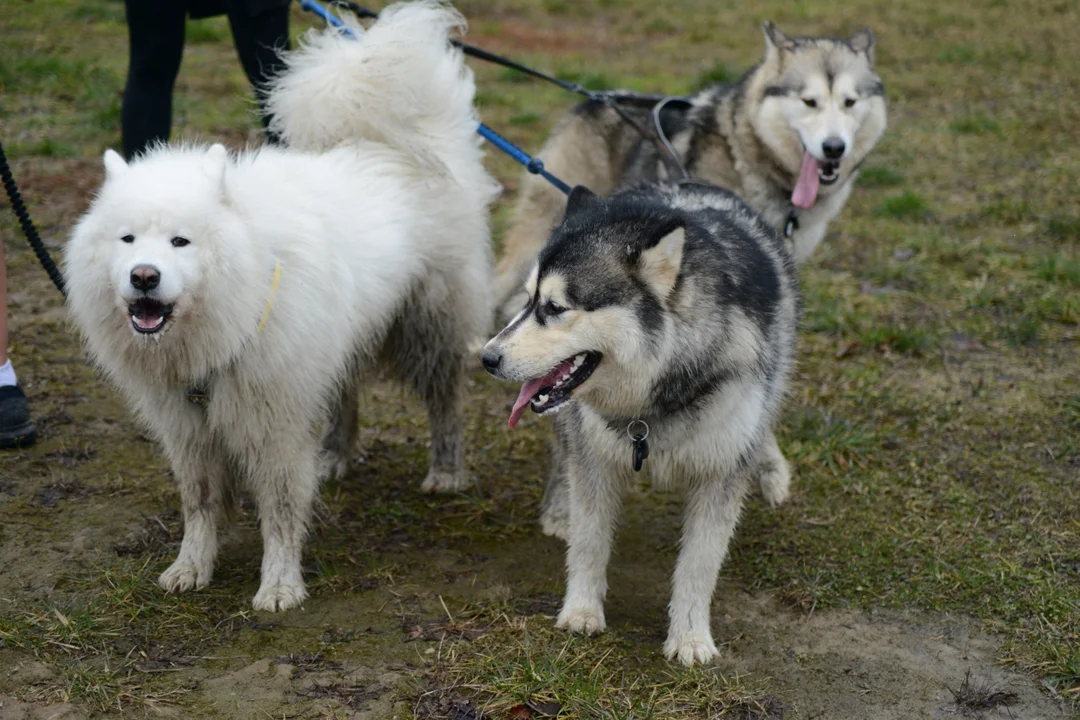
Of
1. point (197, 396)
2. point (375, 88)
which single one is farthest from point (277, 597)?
point (375, 88)

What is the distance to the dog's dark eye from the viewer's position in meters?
2.61

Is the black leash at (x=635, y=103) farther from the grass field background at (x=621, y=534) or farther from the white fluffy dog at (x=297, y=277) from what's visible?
the grass field background at (x=621, y=534)

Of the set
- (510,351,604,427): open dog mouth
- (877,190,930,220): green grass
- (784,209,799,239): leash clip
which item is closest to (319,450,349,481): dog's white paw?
(510,351,604,427): open dog mouth

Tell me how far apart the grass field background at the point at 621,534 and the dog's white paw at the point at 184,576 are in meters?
0.06

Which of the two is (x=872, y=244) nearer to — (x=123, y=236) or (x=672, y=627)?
(x=672, y=627)

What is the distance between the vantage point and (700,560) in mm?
2936

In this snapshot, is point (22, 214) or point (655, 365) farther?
point (22, 214)

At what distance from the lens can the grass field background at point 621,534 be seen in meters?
2.76

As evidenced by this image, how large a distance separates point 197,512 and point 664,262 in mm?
1599

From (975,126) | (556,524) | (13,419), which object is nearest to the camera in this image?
(556,524)

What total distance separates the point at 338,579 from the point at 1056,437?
2821 mm

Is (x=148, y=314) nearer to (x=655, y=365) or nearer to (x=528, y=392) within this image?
(x=528, y=392)

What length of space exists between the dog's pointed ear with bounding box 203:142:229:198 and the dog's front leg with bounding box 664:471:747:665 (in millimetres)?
1521

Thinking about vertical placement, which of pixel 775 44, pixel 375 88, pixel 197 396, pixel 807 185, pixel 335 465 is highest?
pixel 775 44
